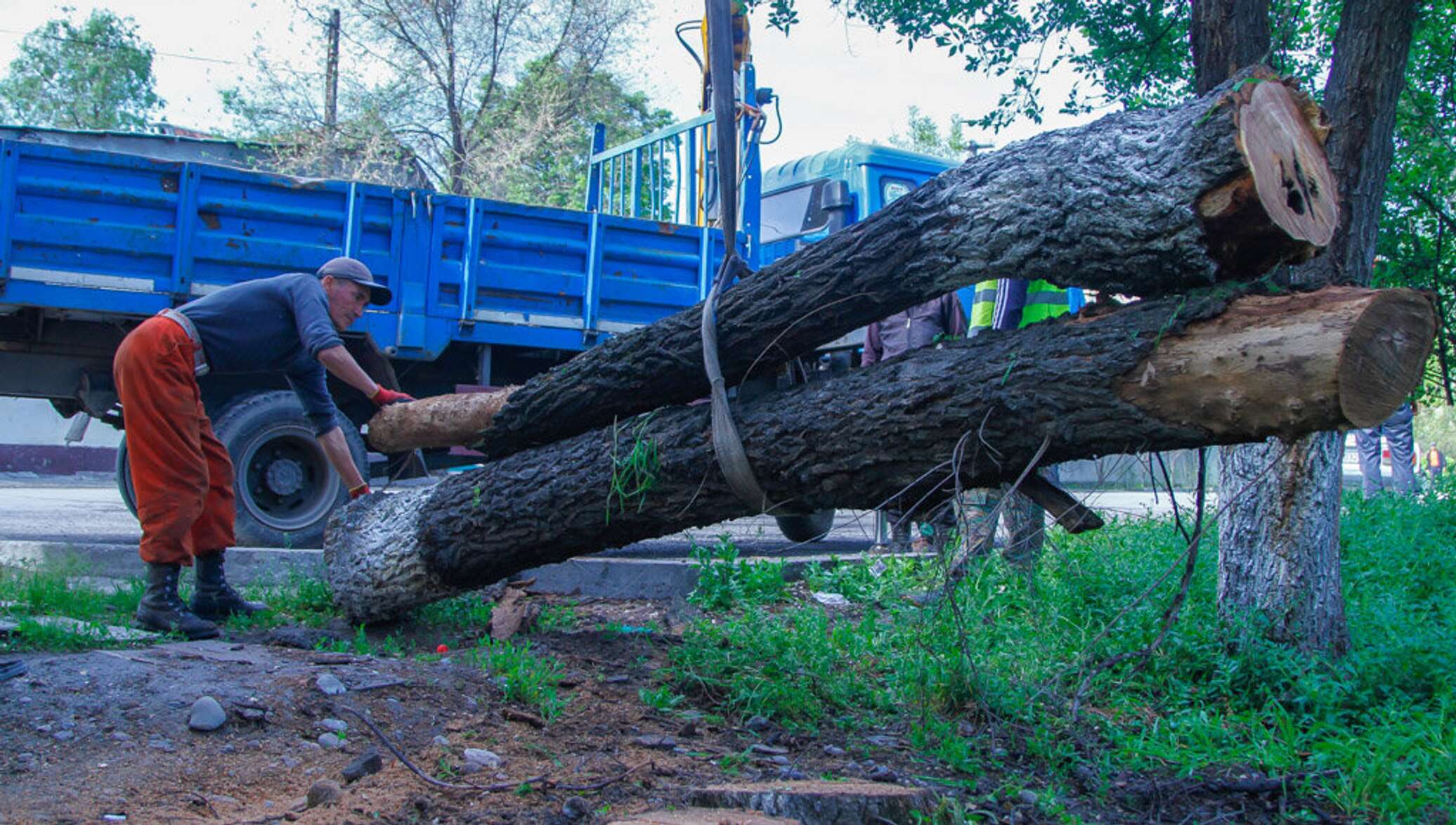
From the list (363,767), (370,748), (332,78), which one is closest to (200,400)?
(370,748)

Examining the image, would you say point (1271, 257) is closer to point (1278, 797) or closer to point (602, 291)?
point (1278, 797)

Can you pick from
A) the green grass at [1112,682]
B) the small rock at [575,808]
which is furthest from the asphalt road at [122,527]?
the small rock at [575,808]

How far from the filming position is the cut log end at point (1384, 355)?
2.45m

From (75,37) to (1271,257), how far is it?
108 feet

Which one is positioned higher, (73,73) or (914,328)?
(73,73)

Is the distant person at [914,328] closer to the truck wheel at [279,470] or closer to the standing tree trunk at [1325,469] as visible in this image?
the standing tree trunk at [1325,469]

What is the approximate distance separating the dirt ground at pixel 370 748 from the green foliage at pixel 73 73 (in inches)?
1158

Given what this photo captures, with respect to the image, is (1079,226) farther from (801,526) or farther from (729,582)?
(729,582)

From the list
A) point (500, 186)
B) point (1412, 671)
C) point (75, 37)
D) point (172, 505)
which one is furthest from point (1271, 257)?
point (75, 37)

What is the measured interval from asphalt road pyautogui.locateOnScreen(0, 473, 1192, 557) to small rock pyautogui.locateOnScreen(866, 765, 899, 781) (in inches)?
52.2

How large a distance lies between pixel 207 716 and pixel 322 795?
0.65 meters

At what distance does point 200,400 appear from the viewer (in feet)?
15.5

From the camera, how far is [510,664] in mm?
3883

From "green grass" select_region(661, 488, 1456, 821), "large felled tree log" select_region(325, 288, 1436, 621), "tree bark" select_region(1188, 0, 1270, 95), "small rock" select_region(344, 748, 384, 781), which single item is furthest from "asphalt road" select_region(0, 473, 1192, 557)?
"small rock" select_region(344, 748, 384, 781)
